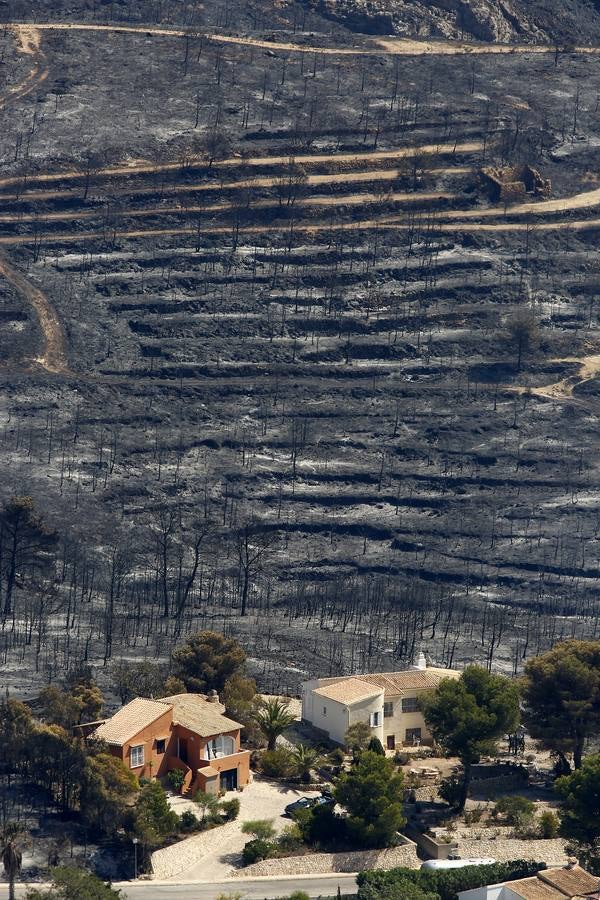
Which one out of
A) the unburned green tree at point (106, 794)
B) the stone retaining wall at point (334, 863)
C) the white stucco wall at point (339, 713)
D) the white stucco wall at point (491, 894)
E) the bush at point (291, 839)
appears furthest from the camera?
the white stucco wall at point (339, 713)

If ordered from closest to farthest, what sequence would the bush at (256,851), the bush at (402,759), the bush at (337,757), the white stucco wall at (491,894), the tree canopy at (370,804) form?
the white stucco wall at (491,894) → the bush at (256,851) → the tree canopy at (370,804) → the bush at (337,757) → the bush at (402,759)

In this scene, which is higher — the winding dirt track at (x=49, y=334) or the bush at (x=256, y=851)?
the winding dirt track at (x=49, y=334)

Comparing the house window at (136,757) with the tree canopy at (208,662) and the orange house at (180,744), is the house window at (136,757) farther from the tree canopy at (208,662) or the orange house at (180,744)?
the tree canopy at (208,662)

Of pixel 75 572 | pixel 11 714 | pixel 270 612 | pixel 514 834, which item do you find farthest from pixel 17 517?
pixel 514 834

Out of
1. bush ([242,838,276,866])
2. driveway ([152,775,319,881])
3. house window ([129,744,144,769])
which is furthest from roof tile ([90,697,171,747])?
bush ([242,838,276,866])

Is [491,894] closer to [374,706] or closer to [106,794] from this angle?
[106,794]

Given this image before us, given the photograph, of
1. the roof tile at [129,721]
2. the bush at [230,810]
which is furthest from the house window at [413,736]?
the bush at [230,810]
